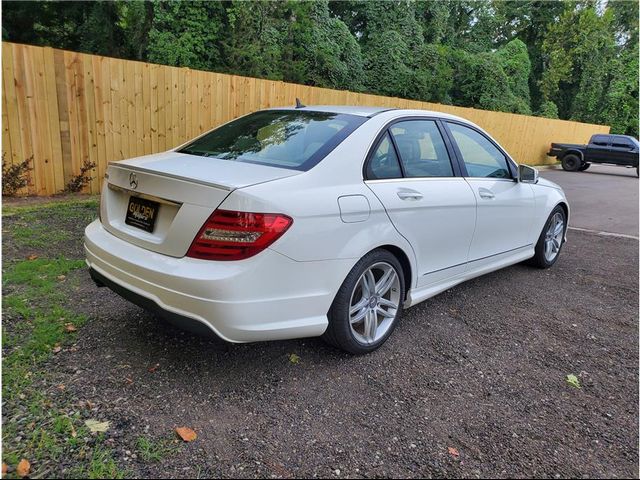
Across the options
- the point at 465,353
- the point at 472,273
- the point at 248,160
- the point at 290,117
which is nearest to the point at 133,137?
the point at 290,117

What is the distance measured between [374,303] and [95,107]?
18.5 feet

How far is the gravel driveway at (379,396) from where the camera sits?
2.25 metres

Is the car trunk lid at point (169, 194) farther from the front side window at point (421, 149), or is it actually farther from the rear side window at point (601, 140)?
the rear side window at point (601, 140)

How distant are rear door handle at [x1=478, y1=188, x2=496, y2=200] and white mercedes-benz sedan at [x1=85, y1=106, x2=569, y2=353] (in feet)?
0.06

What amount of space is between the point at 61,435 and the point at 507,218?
3.82m

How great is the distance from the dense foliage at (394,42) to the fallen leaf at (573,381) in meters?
11.9

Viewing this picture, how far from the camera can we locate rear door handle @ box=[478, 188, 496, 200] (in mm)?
3971

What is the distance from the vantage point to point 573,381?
3061 mm

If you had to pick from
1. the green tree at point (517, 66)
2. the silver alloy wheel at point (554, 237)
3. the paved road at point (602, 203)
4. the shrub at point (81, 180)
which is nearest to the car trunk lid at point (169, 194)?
the silver alloy wheel at point (554, 237)

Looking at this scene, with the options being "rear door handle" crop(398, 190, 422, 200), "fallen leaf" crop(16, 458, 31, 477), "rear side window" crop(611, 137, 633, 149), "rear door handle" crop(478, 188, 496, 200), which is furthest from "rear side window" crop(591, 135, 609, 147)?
"fallen leaf" crop(16, 458, 31, 477)

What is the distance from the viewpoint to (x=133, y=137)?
738 centimetres

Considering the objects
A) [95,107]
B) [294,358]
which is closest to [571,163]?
[95,107]

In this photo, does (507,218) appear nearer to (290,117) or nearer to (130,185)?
(290,117)

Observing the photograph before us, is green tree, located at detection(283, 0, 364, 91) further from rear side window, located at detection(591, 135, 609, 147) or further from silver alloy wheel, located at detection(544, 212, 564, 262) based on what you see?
rear side window, located at detection(591, 135, 609, 147)
